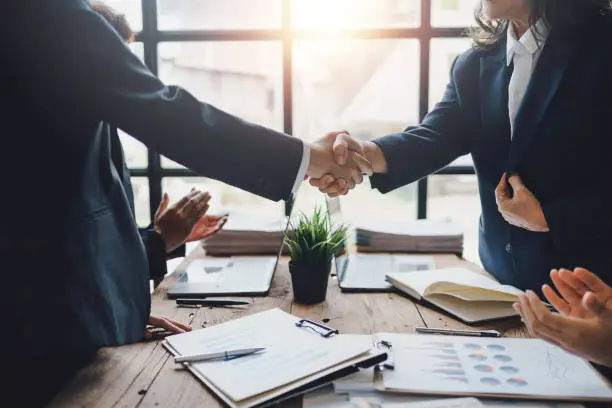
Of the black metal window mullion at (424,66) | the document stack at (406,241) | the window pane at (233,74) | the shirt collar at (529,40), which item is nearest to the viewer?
the shirt collar at (529,40)

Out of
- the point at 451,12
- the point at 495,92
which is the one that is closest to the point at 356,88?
the point at 451,12

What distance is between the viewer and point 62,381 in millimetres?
953

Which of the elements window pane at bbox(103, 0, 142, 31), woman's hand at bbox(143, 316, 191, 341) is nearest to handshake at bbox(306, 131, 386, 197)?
woman's hand at bbox(143, 316, 191, 341)

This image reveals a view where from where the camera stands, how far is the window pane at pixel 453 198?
2475 mm

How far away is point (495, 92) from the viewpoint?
1712 mm

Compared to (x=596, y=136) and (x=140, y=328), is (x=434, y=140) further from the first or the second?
(x=140, y=328)

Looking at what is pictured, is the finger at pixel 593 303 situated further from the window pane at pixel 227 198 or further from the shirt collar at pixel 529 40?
the window pane at pixel 227 198

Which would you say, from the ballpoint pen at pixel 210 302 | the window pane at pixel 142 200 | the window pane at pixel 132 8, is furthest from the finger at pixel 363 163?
the window pane at pixel 132 8

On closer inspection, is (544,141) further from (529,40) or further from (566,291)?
(566,291)

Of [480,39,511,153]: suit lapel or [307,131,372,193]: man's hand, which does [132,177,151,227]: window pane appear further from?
[480,39,511,153]: suit lapel

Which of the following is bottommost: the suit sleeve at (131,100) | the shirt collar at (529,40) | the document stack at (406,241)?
the document stack at (406,241)

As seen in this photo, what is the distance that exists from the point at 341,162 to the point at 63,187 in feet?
2.85

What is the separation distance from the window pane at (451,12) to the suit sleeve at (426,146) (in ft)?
1.70

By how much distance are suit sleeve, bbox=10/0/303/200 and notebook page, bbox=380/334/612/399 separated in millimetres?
431
